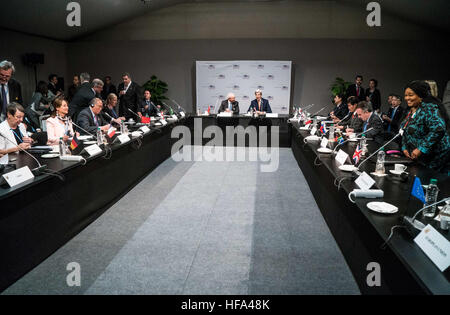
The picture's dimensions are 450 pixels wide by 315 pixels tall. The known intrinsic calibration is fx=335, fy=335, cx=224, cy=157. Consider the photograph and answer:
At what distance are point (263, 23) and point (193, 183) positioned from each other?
593cm

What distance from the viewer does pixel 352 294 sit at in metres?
1.91

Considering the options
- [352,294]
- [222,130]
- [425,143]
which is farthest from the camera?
[222,130]

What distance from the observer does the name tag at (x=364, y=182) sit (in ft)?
6.37

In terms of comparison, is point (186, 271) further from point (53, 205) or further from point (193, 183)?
point (193, 183)

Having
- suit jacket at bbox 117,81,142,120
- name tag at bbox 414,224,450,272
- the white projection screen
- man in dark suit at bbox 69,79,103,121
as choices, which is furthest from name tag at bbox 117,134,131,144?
the white projection screen

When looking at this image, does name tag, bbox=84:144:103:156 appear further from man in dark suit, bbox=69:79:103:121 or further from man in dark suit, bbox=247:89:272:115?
man in dark suit, bbox=247:89:272:115

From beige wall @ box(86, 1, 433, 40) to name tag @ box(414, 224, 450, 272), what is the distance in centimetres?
793

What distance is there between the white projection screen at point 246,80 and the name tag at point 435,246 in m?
7.37

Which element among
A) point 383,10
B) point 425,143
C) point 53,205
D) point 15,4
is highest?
point 383,10

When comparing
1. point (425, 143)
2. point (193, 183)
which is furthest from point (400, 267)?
point (193, 183)

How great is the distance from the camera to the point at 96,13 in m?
7.51

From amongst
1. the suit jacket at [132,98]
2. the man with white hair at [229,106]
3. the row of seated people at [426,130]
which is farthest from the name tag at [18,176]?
the man with white hair at [229,106]

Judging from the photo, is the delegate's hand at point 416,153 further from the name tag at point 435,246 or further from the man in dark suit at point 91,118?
the man in dark suit at point 91,118

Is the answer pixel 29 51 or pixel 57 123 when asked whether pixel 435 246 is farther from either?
pixel 29 51
